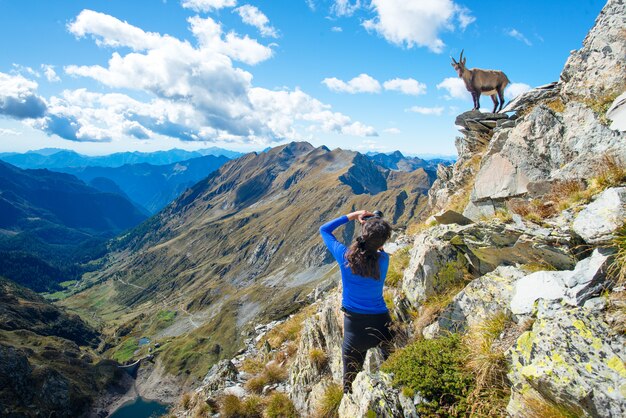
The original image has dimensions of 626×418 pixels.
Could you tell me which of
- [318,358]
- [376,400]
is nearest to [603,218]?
[376,400]

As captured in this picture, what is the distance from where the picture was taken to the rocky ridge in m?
5.00

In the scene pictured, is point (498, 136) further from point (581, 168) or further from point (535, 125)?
point (581, 168)

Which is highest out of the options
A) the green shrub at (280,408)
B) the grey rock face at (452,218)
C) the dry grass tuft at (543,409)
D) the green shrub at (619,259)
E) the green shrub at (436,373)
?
the grey rock face at (452,218)

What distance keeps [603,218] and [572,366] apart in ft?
11.8

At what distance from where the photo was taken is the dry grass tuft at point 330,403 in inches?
349

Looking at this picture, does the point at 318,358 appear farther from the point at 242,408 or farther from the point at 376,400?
the point at 376,400

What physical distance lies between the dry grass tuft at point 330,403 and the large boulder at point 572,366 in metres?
4.67

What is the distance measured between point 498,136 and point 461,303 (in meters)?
11.7

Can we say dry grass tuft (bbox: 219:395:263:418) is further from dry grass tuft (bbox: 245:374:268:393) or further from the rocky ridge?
the rocky ridge

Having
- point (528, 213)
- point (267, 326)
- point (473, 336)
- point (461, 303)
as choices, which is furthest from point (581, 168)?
point (267, 326)

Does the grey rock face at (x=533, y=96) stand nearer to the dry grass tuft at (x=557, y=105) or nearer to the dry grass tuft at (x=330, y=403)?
the dry grass tuft at (x=557, y=105)

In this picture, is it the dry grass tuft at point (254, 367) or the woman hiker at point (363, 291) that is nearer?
the woman hiker at point (363, 291)

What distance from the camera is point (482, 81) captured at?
20.9 m

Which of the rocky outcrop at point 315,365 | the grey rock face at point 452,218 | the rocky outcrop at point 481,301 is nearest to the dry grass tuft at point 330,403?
the rocky outcrop at point 315,365
